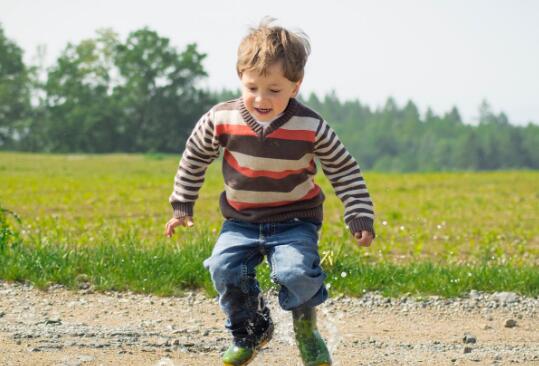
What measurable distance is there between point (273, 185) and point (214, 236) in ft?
11.0

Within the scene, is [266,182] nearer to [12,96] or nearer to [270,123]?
[270,123]

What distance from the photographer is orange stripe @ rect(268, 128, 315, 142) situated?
4277 millimetres

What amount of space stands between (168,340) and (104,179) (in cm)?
1941

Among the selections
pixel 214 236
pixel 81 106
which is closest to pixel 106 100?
pixel 81 106

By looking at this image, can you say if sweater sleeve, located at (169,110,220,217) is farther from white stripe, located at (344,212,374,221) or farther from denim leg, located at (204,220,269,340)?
white stripe, located at (344,212,374,221)

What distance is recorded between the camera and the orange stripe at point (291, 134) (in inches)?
168

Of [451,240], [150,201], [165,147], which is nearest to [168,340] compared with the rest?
[451,240]

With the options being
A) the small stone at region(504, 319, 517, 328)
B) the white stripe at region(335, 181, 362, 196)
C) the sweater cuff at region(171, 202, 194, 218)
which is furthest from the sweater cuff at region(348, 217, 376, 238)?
the small stone at region(504, 319, 517, 328)

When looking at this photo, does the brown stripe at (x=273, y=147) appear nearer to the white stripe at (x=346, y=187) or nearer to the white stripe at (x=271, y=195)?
the white stripe at (x=271, y=195)

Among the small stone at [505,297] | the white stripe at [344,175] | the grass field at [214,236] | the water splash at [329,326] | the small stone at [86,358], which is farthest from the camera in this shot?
the grass field at [214,236]

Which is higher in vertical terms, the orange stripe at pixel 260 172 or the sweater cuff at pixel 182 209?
the orange stripe at pixel 260 172

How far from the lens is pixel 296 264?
167 inches

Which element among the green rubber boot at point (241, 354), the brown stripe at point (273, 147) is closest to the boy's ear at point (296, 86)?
the brown stripe at point (273, 147)

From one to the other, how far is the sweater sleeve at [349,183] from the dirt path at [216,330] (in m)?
0.90
